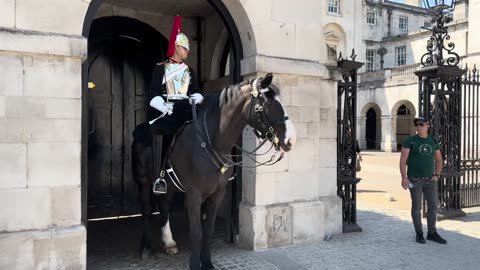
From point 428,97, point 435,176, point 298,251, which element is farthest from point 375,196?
point 298,251

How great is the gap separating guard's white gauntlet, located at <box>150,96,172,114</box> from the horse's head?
106cm

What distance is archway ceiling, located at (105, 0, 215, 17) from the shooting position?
7266 mm

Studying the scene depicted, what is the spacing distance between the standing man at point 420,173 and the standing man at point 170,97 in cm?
363

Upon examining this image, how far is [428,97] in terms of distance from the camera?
795 cm

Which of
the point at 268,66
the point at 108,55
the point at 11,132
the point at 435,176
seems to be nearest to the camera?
the point at 11,132

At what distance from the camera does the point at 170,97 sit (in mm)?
4945

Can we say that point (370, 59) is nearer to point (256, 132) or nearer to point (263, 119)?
point (256, 132)

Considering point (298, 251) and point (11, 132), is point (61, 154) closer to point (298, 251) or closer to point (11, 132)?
point (11, 132)

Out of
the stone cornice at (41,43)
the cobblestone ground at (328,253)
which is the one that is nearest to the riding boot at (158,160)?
the cobblestone ground at (328,253)

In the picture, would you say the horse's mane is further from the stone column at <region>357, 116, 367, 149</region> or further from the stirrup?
the stone column at <region>357, 116, 367, 149</region>

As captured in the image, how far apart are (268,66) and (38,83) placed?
283 centimetres

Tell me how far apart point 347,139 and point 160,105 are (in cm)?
344

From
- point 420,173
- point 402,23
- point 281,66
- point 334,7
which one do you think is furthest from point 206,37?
point 402,23

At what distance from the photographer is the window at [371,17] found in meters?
41.1
